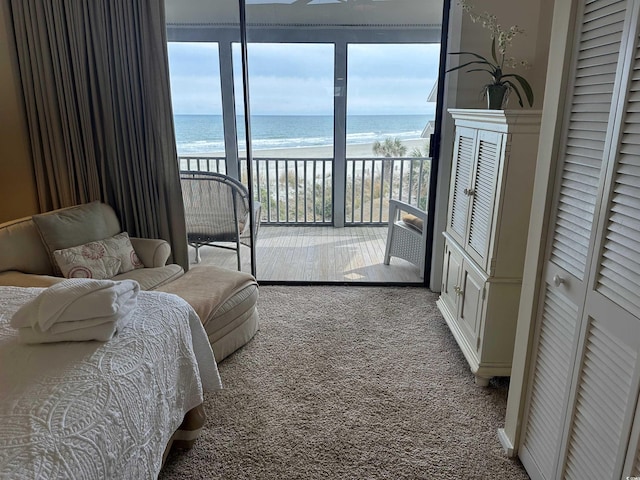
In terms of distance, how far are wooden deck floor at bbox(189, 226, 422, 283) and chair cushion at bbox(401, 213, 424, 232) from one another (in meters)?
0.39

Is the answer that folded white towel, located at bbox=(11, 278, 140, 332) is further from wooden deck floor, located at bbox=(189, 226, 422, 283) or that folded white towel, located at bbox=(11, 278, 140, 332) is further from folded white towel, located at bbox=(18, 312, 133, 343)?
wooden deck floor, located at bbox=(189, 226, 422, 283)

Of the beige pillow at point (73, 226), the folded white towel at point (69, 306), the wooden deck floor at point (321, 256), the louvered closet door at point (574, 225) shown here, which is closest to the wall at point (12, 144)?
the beige pillow at point (73, 226)

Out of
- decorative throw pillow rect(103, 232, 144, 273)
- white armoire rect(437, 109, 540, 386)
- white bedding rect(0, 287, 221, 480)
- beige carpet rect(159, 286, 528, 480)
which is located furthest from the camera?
decorative throw pillow rect(103, 232, 144, 273)

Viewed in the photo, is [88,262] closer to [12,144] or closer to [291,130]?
[12,144]

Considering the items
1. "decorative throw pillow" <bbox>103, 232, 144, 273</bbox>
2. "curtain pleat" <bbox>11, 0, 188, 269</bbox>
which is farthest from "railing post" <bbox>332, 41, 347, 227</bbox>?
"decorative throw pillow" <bbox>103, 232, 144, 273</bbox>

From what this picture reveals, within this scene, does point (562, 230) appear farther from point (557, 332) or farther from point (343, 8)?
point (343, 8)

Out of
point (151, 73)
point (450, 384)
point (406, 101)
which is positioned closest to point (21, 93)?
point (151, 73)

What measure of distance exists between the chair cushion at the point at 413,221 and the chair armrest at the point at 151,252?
1.98 metres

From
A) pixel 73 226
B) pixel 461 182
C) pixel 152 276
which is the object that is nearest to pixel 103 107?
pixel 73 226

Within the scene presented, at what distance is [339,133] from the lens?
3.97 metres

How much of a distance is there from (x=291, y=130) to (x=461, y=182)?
5.61 ft

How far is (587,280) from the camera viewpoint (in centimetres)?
131

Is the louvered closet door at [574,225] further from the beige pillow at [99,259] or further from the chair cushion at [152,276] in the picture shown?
the beige pillow at [99,259]

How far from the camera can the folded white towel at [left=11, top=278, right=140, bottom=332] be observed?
1276 millimetres
